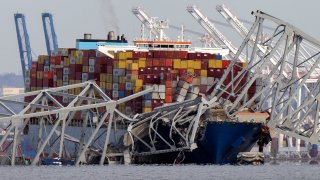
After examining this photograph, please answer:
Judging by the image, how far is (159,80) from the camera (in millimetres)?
130875

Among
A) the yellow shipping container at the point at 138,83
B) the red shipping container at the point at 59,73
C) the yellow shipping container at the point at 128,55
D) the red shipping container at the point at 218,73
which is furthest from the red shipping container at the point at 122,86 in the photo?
the red shipping container at the point at 59,73

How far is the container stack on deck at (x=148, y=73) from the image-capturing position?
424ft

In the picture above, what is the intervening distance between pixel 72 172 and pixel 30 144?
4016cm

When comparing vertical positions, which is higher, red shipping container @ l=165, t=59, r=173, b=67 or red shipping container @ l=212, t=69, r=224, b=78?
red shipping container @ l=165, t=59, r=173, b=67

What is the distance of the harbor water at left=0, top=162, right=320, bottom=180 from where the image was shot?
332ft

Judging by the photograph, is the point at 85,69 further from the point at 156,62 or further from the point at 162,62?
the point at 162,62

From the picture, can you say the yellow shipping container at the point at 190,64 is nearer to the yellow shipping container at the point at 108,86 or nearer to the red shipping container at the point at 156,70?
the red shipping container at the point at 156,70

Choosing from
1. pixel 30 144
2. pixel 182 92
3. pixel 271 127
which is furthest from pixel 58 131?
pixel 271 127

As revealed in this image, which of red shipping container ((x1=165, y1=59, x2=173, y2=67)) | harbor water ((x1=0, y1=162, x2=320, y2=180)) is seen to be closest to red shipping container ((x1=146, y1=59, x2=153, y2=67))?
red shipping container ((x1=165, y1=59, x2=173, y2=67))

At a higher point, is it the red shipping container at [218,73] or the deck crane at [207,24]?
the deck crane at [207,24]

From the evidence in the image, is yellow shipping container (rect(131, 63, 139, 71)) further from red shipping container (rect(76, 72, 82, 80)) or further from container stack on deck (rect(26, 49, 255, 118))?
red shipping container (rect(76, 72, 82, 80))

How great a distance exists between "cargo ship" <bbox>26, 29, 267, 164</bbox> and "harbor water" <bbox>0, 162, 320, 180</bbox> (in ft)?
9.56

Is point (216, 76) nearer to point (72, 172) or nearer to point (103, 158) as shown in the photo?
point (103, 158)

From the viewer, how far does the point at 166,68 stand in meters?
132
